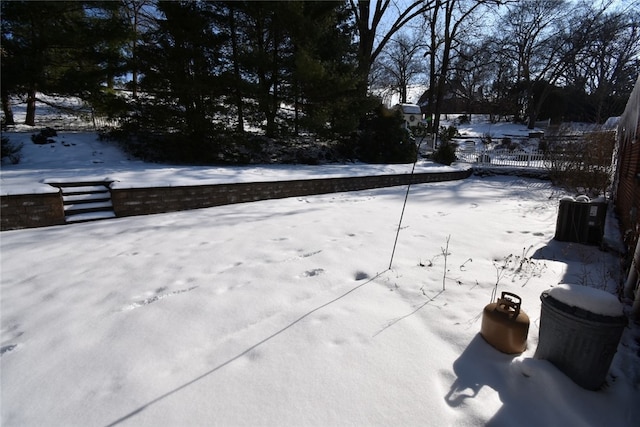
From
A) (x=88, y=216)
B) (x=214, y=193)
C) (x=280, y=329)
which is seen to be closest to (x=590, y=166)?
(x=214, y=193)

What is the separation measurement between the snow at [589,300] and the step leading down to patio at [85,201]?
20.8 ft

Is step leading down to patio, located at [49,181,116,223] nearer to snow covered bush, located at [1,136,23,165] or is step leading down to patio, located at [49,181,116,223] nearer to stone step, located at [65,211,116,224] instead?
stone step, located at [65,211,116,224]

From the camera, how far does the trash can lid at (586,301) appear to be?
180 cm

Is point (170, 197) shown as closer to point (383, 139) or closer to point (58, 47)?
point (58, 47)

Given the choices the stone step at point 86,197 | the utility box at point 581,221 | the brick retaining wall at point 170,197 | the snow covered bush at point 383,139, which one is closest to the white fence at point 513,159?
the snow covered bush at point 383,139

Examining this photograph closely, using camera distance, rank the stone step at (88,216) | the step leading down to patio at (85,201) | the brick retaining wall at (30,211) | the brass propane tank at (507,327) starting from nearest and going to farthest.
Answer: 1. the brass propane tank at (507,327)
2. the brick retaining wall at (30,211)
3. the stone step at (88,216)
4. the step leading down to patio at (85,201)

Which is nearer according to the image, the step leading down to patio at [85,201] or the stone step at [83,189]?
the step leading down to patio at [85,201]

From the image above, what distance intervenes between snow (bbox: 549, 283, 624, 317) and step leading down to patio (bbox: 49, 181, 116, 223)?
6354mm

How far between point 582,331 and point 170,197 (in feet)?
20.6

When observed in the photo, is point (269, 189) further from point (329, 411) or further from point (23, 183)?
point (329, 411)

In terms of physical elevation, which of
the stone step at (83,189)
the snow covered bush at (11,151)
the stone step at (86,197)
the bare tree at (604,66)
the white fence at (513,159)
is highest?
the bare tree at (604,66)

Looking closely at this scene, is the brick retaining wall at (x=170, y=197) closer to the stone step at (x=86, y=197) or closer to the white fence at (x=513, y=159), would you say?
the stone step at (x=86, y=197)

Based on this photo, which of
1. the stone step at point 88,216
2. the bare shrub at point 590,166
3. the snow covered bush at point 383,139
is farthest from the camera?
the snow covered bush at point 383,139

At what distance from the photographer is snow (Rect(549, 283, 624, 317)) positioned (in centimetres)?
180
